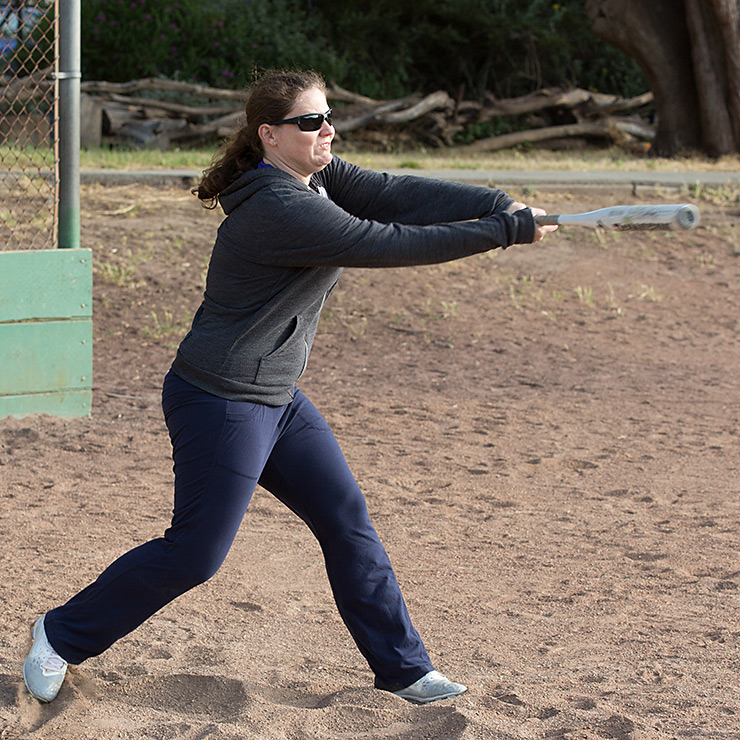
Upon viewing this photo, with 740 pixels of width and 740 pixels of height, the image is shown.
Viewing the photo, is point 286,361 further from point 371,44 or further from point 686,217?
point 371,44

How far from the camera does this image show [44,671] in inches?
117

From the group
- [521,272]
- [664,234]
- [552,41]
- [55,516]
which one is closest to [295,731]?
[55,516]

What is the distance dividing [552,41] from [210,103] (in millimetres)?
6840

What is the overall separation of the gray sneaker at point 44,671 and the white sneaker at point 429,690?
980 millimetres

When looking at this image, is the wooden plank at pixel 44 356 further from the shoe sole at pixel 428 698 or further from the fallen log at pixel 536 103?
the fallen log at pixel 536 103

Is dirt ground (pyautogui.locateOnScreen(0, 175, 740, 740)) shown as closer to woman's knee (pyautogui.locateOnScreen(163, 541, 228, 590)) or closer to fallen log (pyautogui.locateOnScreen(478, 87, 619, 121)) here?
woman's knee (pyautogui.locateOnScreen(163, 541, 228, 590))

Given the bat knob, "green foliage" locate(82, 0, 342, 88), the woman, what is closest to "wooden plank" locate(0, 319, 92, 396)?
the woman

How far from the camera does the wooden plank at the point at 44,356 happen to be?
5.79 meters

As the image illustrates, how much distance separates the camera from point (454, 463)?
18.0ft

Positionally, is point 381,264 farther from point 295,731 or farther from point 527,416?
point 527,416

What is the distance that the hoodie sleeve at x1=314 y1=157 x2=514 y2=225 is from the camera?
3094 mm

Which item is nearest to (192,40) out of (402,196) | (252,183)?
(402,196)

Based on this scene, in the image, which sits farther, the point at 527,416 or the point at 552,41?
the point at 552,41

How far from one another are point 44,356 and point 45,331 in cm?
14
